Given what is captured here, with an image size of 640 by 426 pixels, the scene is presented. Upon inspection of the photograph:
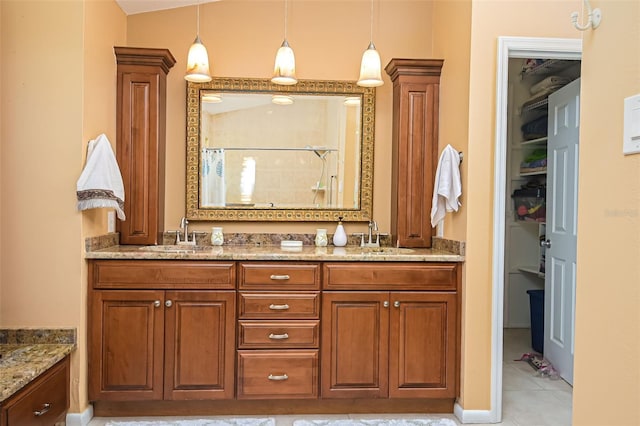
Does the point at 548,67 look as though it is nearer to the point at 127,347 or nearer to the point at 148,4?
the point at 148,4

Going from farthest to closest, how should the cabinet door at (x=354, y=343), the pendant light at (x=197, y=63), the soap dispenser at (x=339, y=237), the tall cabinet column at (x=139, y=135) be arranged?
the soap dispenser at (x=339, y=237), the tall cabinet column at (x=139, y=135), the pendant light at (x=197, y=63), the cabinet door at (x=354, y=343)

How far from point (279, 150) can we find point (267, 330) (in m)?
1.24

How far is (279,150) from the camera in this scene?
3.52 meters

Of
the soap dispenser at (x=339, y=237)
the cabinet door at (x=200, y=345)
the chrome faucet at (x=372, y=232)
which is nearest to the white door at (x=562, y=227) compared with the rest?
the chrome faucet at (x=372, y=232)

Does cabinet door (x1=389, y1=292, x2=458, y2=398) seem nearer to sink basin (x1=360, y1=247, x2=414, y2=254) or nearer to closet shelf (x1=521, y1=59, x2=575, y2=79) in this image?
sink basin (x1=360, y1=247, x2=414, y2=254)

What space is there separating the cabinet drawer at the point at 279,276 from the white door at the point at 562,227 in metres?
1.76

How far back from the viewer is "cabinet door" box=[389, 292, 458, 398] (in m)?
2.94

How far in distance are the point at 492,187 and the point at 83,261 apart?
2243mm

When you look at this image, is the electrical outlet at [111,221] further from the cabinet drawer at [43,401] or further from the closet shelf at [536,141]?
the closet shelf at [536,141]

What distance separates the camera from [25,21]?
104 inches

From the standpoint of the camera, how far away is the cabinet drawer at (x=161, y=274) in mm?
2834

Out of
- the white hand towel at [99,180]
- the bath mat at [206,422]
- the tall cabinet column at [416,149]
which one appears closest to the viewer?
the white hand towel at [99,180]

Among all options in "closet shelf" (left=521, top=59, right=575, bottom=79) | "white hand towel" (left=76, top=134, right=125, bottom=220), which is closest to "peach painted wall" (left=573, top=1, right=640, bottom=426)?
"white hand towel" (left=76, top=134, right=125, bottom=220)

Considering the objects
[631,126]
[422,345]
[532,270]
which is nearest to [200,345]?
[422,345]
